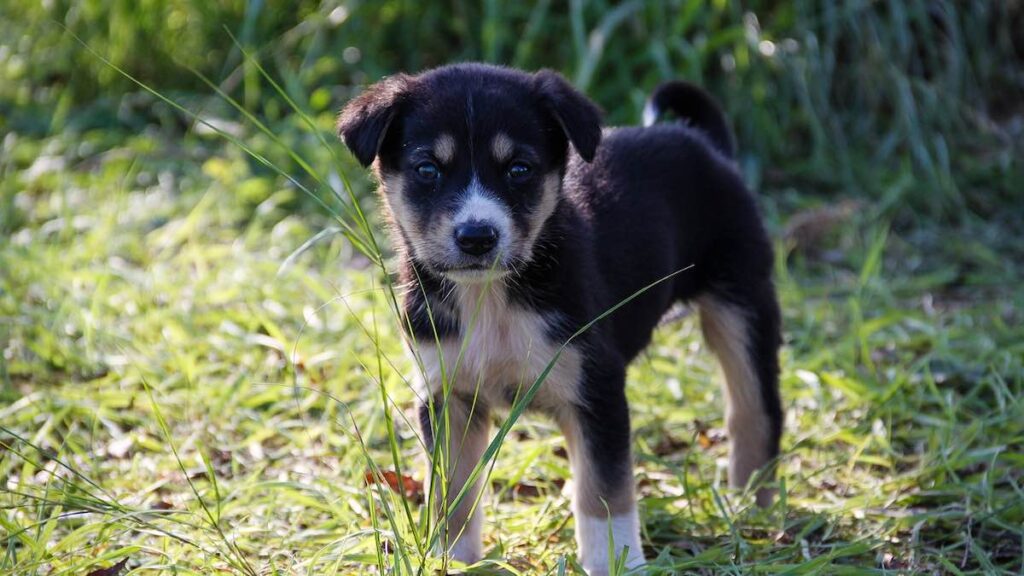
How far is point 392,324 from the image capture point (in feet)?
16.4

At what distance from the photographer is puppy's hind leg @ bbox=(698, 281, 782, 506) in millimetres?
3949

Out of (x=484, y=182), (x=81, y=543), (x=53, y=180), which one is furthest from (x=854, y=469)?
(x=53, y=180)

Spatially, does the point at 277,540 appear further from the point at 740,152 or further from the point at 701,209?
the point at 740,152

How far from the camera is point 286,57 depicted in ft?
24.7

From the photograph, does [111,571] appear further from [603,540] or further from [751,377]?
[751,377]

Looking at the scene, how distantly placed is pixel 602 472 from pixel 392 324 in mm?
2009

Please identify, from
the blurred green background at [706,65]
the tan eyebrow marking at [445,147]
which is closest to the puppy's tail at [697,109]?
the tan eyebrow marking at [445,147]

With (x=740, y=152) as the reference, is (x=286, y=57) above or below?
above

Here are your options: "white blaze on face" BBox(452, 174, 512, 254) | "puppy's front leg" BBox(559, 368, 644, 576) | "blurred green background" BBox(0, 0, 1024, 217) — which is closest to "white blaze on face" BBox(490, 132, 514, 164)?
"white blaze on face" BBox(452, 174, 512, 254)

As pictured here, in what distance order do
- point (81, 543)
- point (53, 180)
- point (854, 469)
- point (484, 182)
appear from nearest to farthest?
1. point (484, 182)
2. point (81, 543)
3. point (854, 469)
4. point (53, 180)

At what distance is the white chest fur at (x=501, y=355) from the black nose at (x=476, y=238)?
227 mm

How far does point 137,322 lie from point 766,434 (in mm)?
2642

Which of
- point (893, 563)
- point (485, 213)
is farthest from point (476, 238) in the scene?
point (893, 563)

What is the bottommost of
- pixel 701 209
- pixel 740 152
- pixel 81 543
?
pixel 740 152
